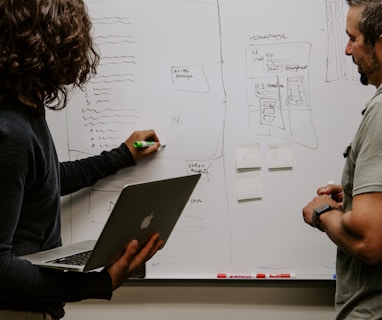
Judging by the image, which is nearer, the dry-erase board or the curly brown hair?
the curly brown hair

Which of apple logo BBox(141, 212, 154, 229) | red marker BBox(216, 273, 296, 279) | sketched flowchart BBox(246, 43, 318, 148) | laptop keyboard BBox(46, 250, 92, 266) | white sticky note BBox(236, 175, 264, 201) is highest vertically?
sketched flowchart BBox(246, 43, 318, 148)

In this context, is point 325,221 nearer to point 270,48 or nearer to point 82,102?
point 270,48

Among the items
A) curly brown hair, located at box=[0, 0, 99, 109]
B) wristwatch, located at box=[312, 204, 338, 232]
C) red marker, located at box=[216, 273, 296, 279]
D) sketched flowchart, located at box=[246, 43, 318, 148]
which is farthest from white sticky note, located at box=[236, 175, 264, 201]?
curly brown hair, located at box=[0, 0, 99, 109]

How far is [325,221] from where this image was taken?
118 centimetres

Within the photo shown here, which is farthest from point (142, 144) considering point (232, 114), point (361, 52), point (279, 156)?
point (361, 52)

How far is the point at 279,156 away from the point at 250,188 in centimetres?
15

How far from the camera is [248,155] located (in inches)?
64.2

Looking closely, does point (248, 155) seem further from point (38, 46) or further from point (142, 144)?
point (38, 46)

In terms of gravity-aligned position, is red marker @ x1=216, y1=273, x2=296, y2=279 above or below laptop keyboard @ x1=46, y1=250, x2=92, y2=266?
below

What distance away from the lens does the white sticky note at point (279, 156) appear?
5.29ft

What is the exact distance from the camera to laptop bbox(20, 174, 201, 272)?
960 millimetres

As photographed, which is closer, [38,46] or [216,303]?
[38,46]

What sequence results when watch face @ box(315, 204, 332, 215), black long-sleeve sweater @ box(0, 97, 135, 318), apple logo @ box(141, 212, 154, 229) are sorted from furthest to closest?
1. watch face @ box(315, 204, 332, 215)
2. apple logo @ box(141, 212, 154, 229)
3. black long-sleeve sweater @ box(0, 97, 135, 318)

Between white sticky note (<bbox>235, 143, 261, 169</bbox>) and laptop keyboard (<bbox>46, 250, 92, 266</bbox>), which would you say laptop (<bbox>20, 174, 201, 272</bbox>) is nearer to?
laptop keyboard (<bbox>46, 250, 92, 266</bbox>)
